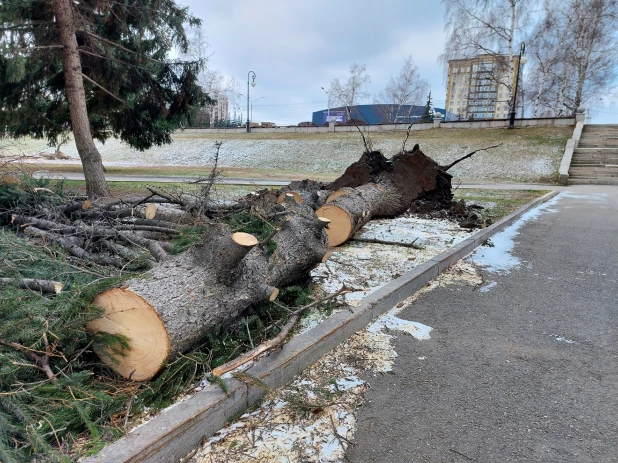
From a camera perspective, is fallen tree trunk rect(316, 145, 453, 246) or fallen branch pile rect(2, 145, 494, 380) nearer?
fallen branch pile rect(2, 145, 494, 380)

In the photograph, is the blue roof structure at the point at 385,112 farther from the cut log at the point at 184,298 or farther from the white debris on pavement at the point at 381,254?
the cut log at the point at 184,298

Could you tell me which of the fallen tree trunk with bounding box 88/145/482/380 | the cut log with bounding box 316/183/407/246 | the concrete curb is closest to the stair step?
the cut log with bounding box 316/183/407/246

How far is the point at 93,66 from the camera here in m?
9.51

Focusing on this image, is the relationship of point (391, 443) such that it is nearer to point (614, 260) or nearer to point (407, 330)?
point (407, 330)

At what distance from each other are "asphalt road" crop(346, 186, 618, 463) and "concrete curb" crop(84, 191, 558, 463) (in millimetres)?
376

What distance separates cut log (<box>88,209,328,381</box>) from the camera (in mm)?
2117

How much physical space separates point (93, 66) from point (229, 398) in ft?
33.6

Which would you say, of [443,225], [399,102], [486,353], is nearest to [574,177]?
[443,225]

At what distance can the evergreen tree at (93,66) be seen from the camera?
7897mm

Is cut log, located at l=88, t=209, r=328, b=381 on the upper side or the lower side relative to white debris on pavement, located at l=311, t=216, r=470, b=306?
upper

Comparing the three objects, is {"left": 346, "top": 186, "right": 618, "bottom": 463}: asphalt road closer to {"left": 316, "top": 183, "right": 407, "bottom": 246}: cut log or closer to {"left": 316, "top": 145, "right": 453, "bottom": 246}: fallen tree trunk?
{"left": 316, "top": 183, "right": 407, "bottom": 246}: cut log

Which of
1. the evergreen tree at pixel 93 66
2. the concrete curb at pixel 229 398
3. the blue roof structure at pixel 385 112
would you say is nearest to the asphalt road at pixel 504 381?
the concrete curb at pixel 229 398

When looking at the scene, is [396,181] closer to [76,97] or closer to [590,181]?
[76,97]

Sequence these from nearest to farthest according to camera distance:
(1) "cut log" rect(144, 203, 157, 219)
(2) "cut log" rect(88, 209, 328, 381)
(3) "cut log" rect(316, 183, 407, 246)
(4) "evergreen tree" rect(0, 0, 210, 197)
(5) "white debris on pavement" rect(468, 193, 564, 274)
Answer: (2) "cut log" rect(88, 209, 328, 381)
(1) "cut log" rect(144, 203, 157, 219)
(5) "white debris on pavement" rect(468, 193, 564, 274)
(3) "cut log" rect(316, 183, 407, 246)
(4) "evergreen tree" rect(0, 0, 210, 197)
